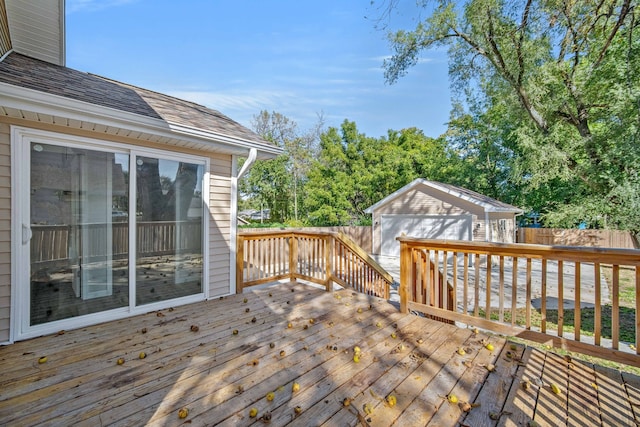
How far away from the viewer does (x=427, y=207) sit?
13.0 m

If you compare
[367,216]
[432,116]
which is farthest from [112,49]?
[432,116]

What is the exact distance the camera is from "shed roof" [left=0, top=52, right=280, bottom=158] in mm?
2779

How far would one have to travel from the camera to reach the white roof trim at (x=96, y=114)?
2457mm

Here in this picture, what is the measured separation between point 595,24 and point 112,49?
11.8 meters

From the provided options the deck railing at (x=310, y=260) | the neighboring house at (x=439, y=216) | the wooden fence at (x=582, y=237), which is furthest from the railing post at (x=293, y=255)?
the wooden fence at (x=582, y=237)

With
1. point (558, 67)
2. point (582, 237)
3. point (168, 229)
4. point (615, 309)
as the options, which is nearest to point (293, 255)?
point (168, 229)

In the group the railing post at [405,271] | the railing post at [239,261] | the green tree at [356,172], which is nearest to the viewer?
the railing post at [405,271]

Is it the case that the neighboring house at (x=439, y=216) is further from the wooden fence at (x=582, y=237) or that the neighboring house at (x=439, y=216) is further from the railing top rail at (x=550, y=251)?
the railing top rail at (x=550, y=251)

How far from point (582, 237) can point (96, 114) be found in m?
17.7

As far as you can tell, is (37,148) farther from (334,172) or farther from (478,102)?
(478,102)

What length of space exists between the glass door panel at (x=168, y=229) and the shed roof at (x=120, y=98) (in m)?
0.55

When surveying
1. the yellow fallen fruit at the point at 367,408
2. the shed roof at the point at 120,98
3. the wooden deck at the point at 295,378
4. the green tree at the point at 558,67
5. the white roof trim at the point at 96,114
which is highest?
the green tree at the point at 558,67

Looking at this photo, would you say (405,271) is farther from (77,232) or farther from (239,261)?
(77,232)

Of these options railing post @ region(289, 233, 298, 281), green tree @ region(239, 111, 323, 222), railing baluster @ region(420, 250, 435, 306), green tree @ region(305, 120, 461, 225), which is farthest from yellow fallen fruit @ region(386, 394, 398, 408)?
green tree @ region(239, 111, 323, 222)
